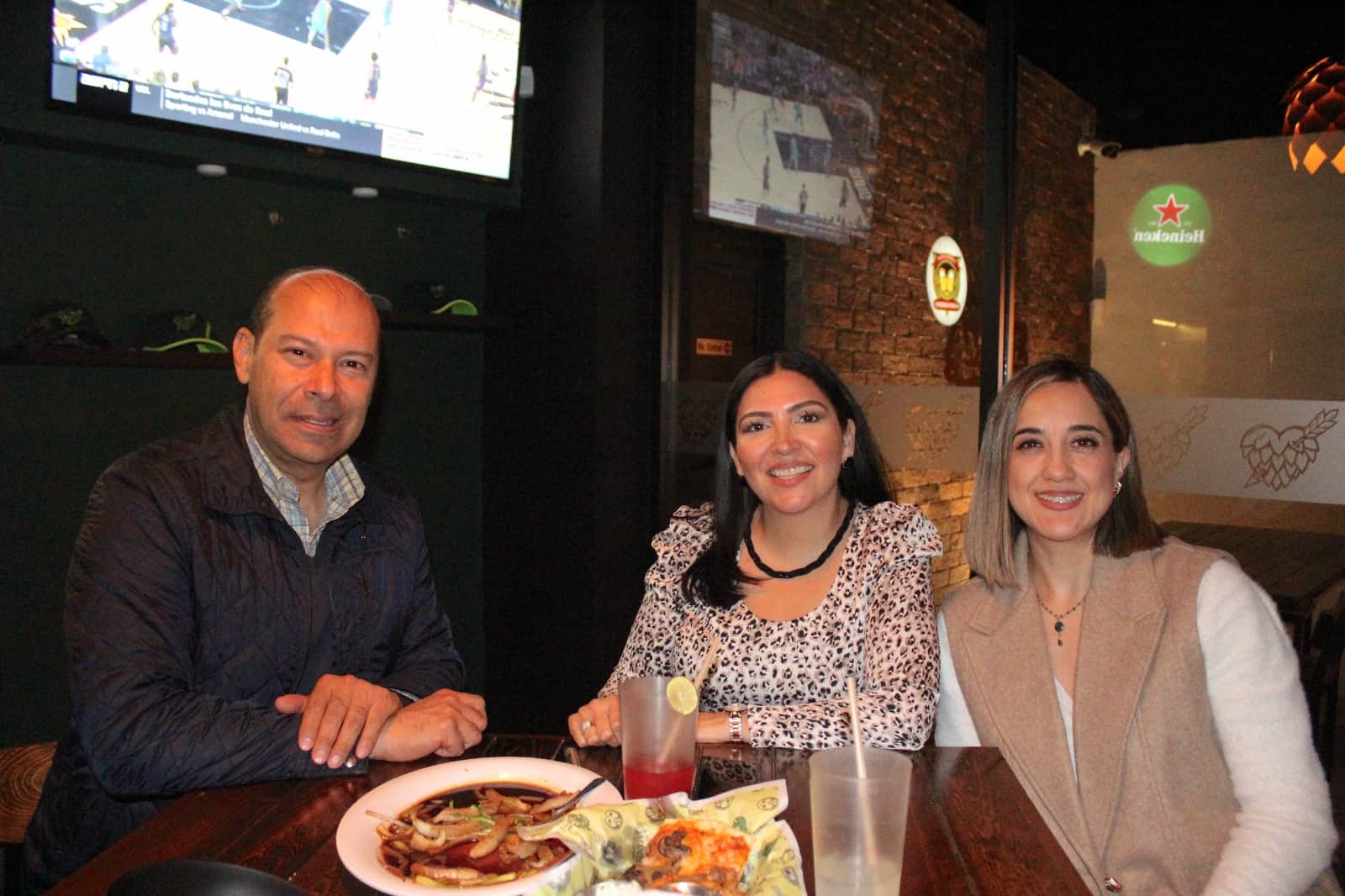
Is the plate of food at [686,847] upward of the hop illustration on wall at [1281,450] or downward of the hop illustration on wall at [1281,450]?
downward

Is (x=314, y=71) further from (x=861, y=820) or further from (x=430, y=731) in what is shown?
(x=861, y=820)

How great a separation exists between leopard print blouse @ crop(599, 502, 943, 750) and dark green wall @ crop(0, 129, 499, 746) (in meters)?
1.75

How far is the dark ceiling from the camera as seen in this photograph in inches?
121

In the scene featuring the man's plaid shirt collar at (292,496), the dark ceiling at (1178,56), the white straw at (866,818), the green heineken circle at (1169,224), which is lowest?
the white straw at (866,818)

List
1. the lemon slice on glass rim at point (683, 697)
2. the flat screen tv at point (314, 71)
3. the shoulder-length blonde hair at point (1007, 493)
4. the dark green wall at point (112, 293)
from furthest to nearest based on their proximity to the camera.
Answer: the dark green wall at point (112, 293) < the flat screen tv at point (314, 71) < the shoulder-length blonde hair at point (1007, 493) < the lemon slice on glass rim at point (683, 697)

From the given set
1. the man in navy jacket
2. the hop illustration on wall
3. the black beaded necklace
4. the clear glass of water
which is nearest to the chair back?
the man in navy jacket

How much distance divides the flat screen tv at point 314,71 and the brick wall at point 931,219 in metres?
1.19

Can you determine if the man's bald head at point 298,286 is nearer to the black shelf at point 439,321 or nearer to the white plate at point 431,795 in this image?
the white plate at point 431,795

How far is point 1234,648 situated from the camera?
1585 mm

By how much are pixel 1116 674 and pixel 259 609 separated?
1.50 metres

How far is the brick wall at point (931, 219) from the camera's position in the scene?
3.47 metres

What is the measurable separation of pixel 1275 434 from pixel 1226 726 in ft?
5.61

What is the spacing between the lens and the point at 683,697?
1328 mm

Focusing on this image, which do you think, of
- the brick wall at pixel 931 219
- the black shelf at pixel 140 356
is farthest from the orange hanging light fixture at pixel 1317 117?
the black shelf at pixel 140 356
